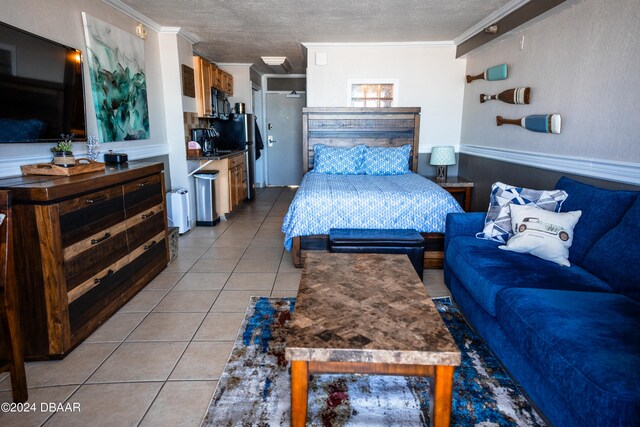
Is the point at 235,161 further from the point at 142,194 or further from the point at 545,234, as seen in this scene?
the point at 545,234

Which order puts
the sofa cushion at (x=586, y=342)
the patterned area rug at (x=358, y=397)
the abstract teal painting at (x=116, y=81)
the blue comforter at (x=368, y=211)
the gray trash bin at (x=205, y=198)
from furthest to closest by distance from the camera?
the gray trash bin at (x=205, y=198) → the blue comforter at (x=368, y=211) → the abstract teal painting at (x=116, y=81) → the patterned area rug at (x=358, y=397) → the sofa cushion at (x=586, y=342)

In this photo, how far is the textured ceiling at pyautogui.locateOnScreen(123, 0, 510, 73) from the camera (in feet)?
12.3

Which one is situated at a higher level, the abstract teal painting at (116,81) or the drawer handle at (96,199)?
the abstract teal painting at (116,81)

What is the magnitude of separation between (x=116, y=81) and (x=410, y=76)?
3613 mm

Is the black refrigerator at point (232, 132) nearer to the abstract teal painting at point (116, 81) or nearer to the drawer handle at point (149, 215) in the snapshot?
the abstract teal painting at point (116, 81)

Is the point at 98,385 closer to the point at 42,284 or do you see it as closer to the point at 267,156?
the point at 42,284

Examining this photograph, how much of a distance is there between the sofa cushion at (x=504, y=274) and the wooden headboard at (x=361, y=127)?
3054 mm

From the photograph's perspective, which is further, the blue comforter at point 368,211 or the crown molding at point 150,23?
the crown molding at point 150,23

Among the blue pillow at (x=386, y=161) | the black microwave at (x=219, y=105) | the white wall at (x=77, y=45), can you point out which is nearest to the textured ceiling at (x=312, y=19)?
the white wall at (x=77, y=45)

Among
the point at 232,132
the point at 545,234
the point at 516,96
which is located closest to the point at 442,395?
the point at 545,234

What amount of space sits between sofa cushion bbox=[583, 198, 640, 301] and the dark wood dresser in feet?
9.45

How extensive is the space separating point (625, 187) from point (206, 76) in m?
5.04

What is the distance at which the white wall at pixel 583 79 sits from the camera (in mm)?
2509

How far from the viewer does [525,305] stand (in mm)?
1813
